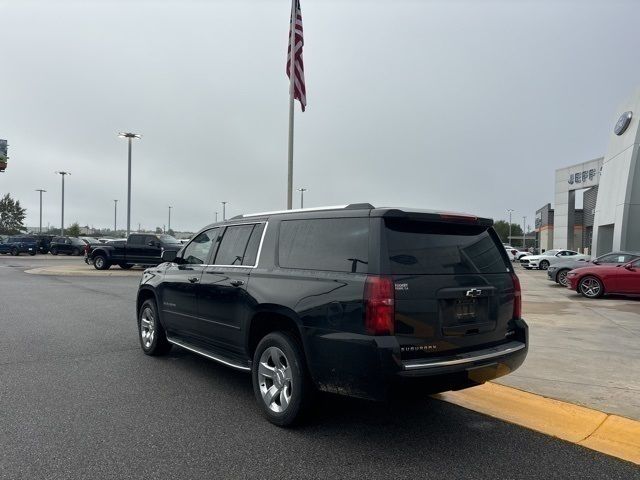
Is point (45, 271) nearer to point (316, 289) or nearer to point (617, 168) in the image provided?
point (316, 289)

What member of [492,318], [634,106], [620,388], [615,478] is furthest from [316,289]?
[634,106]

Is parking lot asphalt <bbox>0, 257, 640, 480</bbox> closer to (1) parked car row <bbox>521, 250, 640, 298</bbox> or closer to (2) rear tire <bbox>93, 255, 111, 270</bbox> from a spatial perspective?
(1) parked car row <bbox>521, 250, 640, 298</bbox>

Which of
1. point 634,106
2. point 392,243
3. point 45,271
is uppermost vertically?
point 634,106

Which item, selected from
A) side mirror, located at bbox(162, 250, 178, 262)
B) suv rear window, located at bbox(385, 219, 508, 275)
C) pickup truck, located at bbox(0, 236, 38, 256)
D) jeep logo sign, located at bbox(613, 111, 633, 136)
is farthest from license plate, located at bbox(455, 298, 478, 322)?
pickup truck, located at bbox(0, 236, 38, 256)

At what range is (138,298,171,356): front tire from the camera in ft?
21.1

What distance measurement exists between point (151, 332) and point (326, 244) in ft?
12.0

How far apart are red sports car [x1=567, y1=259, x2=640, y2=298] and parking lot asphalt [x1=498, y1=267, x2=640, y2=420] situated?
2429 mm

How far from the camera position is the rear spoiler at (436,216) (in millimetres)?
3749

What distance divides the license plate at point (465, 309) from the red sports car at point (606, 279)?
12.1m

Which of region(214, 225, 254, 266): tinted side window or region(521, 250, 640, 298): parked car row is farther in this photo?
region(521, 250, 640, 298): parked car row

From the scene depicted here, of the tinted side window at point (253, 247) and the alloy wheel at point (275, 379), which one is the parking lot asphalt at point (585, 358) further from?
the tinted side window at point (253, 247)

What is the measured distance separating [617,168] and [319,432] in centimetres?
3039

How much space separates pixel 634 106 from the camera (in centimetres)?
2689

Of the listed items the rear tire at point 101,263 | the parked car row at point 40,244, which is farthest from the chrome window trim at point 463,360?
the parked car row at point 40,244
